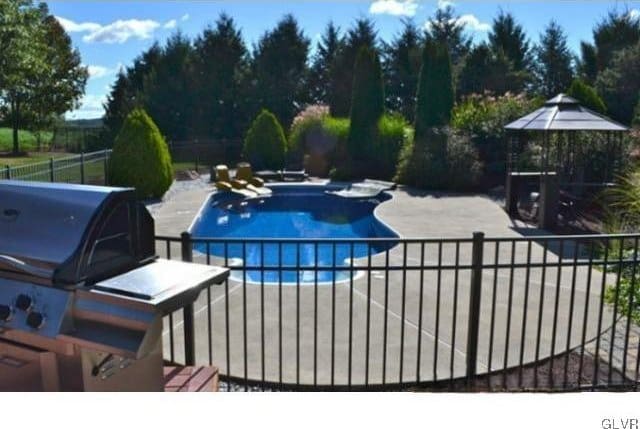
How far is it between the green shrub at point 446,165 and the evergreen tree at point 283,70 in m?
10.1

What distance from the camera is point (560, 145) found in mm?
9242

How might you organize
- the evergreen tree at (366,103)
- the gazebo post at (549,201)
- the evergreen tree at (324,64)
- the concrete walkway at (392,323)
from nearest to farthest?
1. the concrete walkway at (392,323)
2. the gazebo post at (549,201)
3. the evergreen tree at (366,103)
4. the evergreen tree at (324,64)

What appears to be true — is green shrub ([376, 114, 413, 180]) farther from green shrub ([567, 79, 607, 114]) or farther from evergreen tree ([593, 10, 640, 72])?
evergreen tree ([593, 10, 640, 72])

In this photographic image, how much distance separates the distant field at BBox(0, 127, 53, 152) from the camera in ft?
78.5

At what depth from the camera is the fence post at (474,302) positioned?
3176 mm

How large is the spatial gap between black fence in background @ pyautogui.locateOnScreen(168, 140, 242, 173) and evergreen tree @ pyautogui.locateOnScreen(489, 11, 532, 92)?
41.9 feet

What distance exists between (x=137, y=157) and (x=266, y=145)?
5861 mm

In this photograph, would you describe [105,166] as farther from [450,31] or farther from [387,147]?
[450,31]

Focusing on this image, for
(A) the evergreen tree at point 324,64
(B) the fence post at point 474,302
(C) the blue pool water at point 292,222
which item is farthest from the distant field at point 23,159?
(B) the fence post at point 474,302

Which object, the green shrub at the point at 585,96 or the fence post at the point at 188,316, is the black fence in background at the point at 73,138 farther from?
the fence post at the point at 188,316

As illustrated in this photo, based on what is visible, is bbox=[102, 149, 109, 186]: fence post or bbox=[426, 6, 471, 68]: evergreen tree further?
bbox=[426, 6, 471, 68]: evergreen tree

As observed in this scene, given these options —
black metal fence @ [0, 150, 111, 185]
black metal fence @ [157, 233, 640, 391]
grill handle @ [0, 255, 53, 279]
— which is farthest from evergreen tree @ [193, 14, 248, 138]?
grill handle @ [0, 255, 53, 279]

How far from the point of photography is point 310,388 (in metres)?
3.36

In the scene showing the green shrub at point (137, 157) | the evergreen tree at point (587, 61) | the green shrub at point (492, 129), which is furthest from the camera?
the evergreen tree at point (587, 61)
